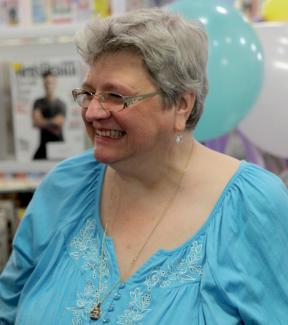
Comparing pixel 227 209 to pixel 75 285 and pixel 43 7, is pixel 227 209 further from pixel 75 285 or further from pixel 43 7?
pixel 43 7

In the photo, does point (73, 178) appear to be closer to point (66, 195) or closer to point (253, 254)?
point (66, 195)

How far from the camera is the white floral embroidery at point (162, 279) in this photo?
3.45 ft

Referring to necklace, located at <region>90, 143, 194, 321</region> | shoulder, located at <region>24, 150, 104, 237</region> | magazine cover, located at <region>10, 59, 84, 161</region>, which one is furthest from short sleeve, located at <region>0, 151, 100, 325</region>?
magazine cover, located at <region>10, 59, 84, 161</region>

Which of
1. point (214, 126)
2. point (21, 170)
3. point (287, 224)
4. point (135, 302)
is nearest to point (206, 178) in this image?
point (287, 224)

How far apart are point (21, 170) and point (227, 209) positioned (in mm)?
1367

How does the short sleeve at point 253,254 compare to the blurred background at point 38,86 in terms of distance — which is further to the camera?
the blurred background at point 38,86

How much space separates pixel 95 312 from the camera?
1087 mm

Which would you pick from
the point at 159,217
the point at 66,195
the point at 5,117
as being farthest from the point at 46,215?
the point at 5,117

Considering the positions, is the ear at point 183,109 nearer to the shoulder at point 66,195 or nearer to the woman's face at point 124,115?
the woman's face at point 124,115

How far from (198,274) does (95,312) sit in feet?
0.77

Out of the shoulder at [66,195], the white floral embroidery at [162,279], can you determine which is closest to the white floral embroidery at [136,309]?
the white floral embroidery at [162,279]

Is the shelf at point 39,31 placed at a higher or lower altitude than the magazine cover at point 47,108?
higher

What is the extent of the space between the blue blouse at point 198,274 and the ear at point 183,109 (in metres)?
0.17

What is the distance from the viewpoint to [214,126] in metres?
1.63
